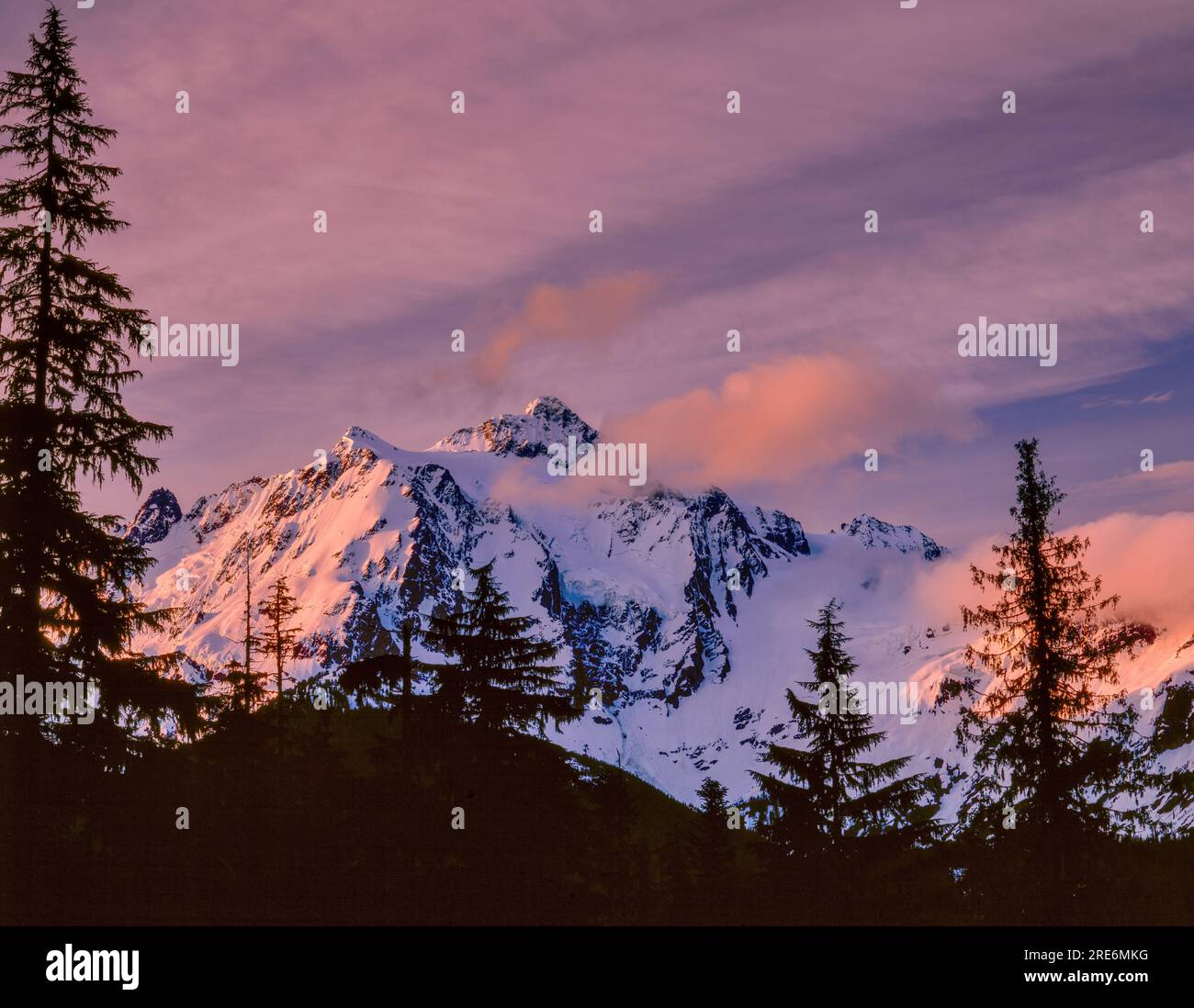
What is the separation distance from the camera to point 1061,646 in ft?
94.2

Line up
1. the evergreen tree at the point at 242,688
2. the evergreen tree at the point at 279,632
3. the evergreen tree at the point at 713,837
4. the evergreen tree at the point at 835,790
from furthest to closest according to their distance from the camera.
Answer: the evergreen tree at the point at 713,837
the evergreen tree at the point at 279,632
the evergreen tree at the point at 242,688
the evergreen tree at the point at 835,790

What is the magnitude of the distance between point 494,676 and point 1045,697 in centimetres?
1265

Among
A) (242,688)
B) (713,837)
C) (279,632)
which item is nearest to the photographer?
(242,688)

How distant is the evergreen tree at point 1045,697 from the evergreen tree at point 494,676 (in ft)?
30.7

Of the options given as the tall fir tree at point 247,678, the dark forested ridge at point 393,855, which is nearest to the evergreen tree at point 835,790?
the dark forested ridge at point 393,855

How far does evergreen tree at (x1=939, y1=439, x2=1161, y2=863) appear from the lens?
2797 cm

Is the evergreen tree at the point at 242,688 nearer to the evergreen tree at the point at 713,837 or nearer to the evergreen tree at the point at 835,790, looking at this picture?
the evergreen tree at the point at 835,790

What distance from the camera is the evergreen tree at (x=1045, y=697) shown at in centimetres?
2797

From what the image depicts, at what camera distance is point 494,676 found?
96.3 feet

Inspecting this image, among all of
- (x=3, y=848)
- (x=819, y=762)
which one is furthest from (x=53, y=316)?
(x=819, y=762)

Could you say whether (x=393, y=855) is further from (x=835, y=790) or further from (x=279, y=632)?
(x=279, y=632)

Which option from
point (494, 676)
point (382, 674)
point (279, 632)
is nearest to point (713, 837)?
A: point (279, 632)

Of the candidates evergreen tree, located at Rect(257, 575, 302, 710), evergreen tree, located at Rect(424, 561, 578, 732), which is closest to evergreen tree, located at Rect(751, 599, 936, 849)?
evergreen tree, located at Rect(424, 561, 578, 732)
